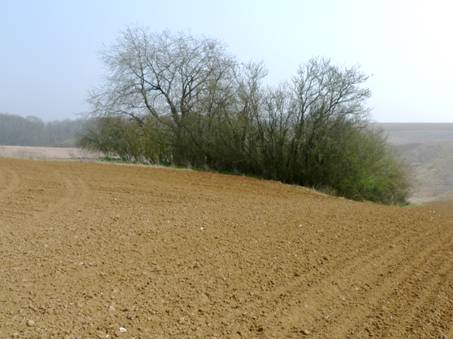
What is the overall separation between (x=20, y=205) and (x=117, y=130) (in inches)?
706

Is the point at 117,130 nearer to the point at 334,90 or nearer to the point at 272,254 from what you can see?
the point at 334,90

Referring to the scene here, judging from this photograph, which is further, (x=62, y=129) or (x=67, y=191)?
(x=62, y=129)

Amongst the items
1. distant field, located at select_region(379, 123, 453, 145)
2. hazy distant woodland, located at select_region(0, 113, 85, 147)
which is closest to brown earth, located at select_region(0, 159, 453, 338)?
distant field, located at select_region(379, 123, 453, 145)

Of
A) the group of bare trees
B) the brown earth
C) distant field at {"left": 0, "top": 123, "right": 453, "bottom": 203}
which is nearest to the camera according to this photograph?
the brown earth

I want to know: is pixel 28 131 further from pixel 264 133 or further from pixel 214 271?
pixel 214 271

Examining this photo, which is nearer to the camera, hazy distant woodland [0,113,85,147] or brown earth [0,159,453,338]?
brown earth [0,159,453,338]

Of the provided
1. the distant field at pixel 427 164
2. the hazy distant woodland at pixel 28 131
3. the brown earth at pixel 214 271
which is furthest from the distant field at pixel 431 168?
the hazy distant woodland at pixel 28 131

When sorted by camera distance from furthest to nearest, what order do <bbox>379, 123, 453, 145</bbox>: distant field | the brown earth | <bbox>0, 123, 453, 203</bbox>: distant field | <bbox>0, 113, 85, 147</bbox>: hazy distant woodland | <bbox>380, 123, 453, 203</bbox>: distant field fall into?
<bbox>379, 123, 453, 145</bbox>: distant field
<bbox>0, 113, 85, 147</bbox>: hazy distant woodland
<bbox>380, 123, 453, 203</bbox>: distant field
<bbox>0, 123, 453, 203</bbox>: distant field
the brown earth

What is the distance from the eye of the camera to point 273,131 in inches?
787

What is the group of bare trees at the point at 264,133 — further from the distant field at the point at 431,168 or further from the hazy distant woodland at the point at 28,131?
the hazy distant woodland at the point at 28,131

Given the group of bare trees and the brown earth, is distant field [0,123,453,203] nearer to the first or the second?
the group of bare trees

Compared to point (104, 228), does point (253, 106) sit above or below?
above

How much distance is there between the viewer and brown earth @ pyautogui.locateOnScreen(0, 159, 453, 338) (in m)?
4.05

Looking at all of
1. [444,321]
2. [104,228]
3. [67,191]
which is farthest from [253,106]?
[444,321]
